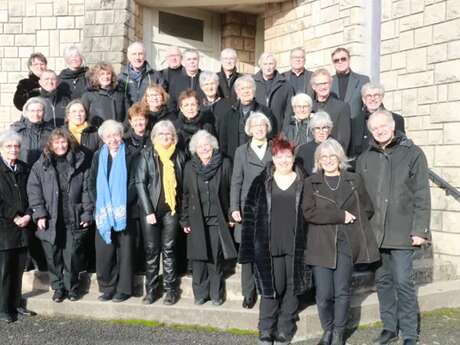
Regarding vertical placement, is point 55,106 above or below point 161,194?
above

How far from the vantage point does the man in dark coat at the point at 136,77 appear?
19.3 ft

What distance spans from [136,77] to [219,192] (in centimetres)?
194

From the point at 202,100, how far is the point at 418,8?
328 centimetres

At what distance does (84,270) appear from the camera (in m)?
5.41

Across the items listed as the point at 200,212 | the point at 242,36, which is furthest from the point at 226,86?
the point at 242,36

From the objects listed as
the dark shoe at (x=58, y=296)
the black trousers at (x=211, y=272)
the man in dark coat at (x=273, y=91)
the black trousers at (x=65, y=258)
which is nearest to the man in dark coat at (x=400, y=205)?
the black trousers at (x=211, y=272)

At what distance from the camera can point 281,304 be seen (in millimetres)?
4312

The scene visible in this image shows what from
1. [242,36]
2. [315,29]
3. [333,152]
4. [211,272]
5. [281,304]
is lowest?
[281,304]

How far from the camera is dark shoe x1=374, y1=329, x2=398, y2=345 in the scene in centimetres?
433

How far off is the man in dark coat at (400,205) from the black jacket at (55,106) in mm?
3383

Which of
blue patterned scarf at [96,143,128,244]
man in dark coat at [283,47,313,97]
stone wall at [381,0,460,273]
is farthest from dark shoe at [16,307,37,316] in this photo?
stone wall at [381,0,460,273]

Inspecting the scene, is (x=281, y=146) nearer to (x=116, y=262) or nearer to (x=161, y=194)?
(x=161, y=194)

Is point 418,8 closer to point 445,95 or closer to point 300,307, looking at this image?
point 445,95

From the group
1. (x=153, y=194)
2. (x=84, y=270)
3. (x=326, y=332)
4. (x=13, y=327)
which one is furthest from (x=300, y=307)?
(x=13, y=327)
